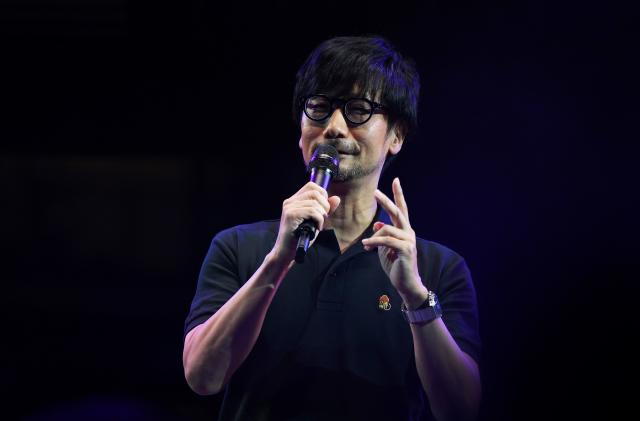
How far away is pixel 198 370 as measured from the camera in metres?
1.35

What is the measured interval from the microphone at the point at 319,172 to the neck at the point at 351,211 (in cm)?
19

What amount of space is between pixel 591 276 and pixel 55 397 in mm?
2329

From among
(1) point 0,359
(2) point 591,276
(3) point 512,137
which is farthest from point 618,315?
(1) point 0,359

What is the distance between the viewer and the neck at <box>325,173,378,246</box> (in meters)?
1.63

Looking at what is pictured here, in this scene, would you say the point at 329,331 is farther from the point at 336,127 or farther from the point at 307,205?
the point at 336,127

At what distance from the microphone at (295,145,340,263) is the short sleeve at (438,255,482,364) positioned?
18.6 inches

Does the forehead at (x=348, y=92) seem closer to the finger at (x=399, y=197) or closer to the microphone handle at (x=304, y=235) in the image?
the finger at (x=399, y=197)

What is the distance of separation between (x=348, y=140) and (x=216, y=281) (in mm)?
527

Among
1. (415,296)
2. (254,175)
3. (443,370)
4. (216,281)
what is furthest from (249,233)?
(254,175)

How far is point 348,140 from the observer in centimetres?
155

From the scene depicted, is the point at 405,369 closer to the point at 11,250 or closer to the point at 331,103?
the point at 331,103

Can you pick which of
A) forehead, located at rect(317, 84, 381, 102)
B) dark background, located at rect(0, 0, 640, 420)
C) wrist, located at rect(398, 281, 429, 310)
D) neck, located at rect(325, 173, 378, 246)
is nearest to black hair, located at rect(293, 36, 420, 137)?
forehead, located at rect(317, 84, 381, 102)

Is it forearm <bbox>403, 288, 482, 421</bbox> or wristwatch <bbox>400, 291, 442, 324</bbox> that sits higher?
wristwatch <bbox>400, 291, 442, 324</bbox>

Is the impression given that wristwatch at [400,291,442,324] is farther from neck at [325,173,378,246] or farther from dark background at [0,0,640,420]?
dark background at [0,0,640,420]
